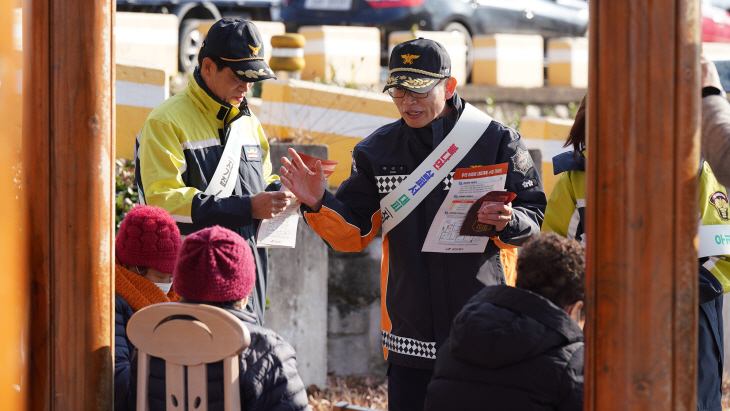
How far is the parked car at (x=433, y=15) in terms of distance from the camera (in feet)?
36.0

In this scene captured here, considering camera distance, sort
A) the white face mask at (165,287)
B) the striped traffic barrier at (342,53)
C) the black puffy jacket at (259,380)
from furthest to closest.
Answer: the striped traffic barrier at (342,53)
the white face mask at (165,287)
the black puffy jacket at (259,380)

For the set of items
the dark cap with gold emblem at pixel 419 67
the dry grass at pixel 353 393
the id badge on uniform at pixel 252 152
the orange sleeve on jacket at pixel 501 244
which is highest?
the dark cap with gold emblem at pixel 419 67

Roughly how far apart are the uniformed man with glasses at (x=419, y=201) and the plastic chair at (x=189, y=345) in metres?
1.13

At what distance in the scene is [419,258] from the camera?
11.0 ft

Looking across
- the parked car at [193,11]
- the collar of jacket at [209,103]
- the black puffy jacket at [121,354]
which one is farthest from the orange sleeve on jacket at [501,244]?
the parked car at [193,11]

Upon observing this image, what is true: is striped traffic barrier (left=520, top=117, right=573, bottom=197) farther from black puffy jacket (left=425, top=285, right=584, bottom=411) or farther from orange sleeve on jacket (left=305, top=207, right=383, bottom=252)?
black puffy jacket (left=425, top=285, right=584, bottom=411)

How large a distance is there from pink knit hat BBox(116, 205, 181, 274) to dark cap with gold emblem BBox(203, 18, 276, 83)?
88cm

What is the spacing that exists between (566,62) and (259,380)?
10.1 meters

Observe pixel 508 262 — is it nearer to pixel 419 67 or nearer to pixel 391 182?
pixel 391 182

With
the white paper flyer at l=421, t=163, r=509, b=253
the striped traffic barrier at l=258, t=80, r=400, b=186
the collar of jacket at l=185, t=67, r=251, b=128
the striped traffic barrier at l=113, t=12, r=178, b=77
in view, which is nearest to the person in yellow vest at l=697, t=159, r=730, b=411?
the white paper flyer at l=421, t=163, r=509, b=253

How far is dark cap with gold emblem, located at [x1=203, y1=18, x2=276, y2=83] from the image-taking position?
3.67 meters

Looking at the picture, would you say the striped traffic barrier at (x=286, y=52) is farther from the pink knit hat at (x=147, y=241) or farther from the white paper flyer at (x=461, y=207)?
the pink knit hat at (x=147, y=241)

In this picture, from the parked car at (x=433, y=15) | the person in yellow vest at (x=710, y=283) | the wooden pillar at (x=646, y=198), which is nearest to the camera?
the wooden pillar at (x=646, y=198)

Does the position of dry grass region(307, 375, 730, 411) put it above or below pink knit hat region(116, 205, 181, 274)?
below
